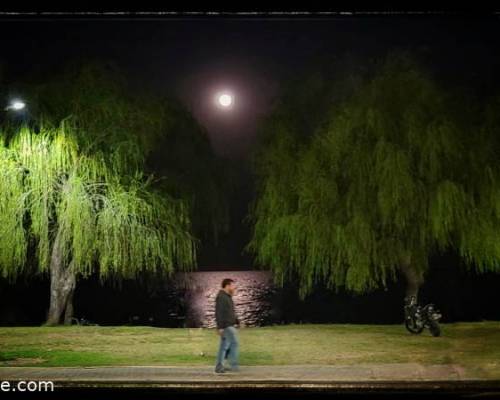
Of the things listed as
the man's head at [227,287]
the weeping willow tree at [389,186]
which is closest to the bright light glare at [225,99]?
the weeping willow tree at [389,186]

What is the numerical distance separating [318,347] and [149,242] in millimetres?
5946

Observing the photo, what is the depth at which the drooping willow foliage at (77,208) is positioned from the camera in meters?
16.6

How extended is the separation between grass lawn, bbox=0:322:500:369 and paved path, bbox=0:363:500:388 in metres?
1.02

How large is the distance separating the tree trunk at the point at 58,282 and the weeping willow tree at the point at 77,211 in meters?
0.03

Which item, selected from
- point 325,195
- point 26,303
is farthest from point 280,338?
point 26,303

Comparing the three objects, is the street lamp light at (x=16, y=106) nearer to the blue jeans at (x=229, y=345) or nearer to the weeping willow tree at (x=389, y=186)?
the weeping willow tree at (x=389, y=186)

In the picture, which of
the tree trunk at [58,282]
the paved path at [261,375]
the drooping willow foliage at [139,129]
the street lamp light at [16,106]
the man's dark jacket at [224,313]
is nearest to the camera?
the paved path at [261,375]

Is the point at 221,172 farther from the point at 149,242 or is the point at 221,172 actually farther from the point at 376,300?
the point at 376,300

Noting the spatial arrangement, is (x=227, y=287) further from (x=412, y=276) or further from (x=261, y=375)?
(x=412, y=276)

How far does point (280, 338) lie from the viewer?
51.8 ft

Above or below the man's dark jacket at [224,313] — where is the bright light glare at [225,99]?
above

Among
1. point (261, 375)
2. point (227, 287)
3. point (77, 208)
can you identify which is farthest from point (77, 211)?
point (261, 375)

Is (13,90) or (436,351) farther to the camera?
(13,90)

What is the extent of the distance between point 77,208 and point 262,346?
20.1ft
